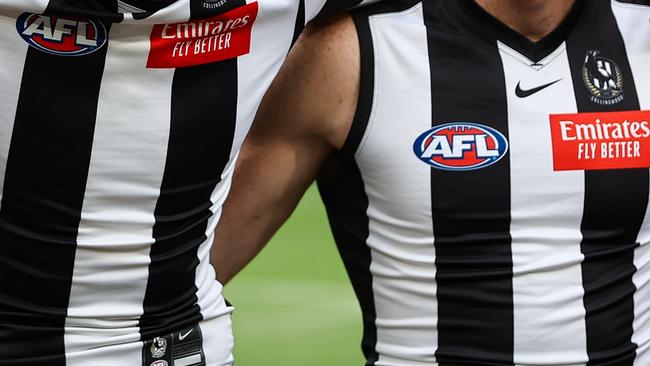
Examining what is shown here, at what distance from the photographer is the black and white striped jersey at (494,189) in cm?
217

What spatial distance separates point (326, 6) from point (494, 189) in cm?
39

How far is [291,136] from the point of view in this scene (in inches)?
87.0

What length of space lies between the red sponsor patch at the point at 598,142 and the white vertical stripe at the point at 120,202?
66 cm

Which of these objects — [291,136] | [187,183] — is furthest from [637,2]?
[187,183]

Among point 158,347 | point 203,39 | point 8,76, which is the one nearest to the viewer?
point 8,76

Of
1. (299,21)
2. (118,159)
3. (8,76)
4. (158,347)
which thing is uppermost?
(299,21)

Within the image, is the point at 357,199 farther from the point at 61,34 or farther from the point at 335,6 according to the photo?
the point at 61,34

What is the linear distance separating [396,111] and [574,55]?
31 cm

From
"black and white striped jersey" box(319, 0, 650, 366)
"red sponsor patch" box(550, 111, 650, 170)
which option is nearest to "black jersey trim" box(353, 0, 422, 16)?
"black and white striped jersey" box(319, 0, 650, 366)

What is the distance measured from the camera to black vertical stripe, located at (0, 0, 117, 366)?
181 cm

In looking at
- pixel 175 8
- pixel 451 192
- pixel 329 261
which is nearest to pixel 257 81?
pixel 175 8

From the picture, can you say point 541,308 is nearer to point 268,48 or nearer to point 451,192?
point 451,192

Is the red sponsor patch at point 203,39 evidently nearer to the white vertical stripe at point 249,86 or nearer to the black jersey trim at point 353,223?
the white vertical stripe at point 249,86

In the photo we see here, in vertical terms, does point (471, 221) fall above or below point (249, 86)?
below
